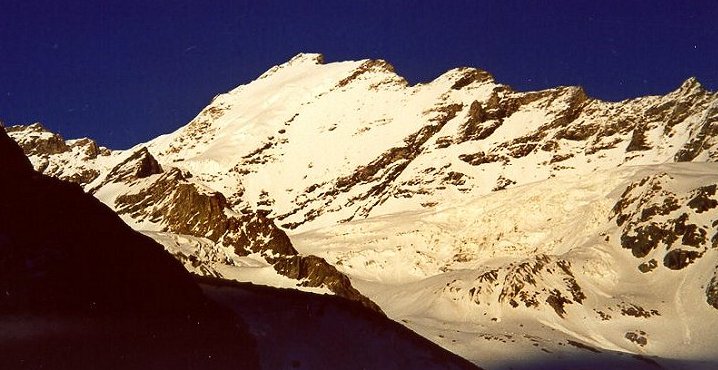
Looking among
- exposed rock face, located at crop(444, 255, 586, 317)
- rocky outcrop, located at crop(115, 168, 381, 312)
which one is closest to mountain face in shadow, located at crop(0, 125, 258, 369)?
rocky outcrop, located at crop(115, 168, 381, 312)

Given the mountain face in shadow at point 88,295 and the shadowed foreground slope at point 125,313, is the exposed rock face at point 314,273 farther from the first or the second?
the mountain face in shadow at point 88,295

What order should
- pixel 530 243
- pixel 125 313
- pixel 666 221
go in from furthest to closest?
pixel 530 243 → pixel 666 221 → pixel 125 313

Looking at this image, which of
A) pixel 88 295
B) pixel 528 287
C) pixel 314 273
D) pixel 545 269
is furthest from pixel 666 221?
pixel 88 295

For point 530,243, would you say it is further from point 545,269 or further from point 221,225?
point 221,225

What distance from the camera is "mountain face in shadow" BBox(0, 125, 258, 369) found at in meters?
13.1

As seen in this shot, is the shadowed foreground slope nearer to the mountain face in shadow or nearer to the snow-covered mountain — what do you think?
the mountain face in shadow

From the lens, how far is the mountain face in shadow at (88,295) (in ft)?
43.1

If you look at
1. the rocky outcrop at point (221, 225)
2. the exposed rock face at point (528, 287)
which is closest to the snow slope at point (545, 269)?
the exposed rock face at point (528, 287)

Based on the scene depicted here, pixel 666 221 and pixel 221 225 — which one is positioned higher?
pixel 666 221

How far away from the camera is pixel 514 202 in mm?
165750

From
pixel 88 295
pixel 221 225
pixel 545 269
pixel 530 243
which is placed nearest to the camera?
pixel 88 295

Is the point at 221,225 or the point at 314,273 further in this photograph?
the point at 221,225

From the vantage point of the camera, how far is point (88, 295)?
46.3 feet

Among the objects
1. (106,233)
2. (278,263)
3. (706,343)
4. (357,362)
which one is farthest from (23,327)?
(706,343)
